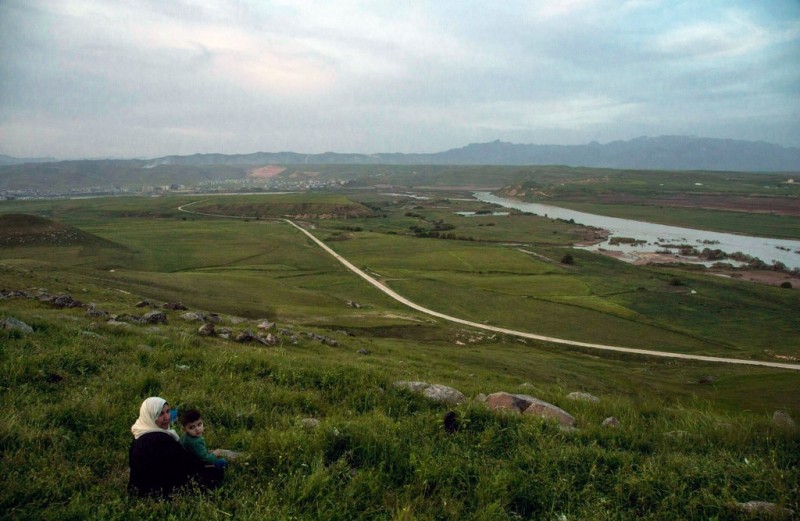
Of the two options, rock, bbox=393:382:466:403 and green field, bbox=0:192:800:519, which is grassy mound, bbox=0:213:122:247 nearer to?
green field, bbox=0:192:800:519

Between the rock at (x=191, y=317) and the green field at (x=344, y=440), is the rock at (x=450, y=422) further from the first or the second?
the rock at (x=191, y=317)

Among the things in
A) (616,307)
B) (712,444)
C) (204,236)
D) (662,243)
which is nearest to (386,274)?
(616,307)

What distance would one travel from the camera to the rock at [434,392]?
11466 mm

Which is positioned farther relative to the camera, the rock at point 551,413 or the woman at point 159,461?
the rock at point 551,413

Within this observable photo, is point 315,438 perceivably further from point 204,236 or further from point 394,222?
point 394,222

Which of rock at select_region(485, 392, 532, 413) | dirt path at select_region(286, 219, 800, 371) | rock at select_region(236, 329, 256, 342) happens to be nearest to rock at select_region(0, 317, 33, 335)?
rock at select_region(236, 329, 256, 342)

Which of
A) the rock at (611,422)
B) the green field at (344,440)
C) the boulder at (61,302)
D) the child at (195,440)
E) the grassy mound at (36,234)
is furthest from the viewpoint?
the grassy mound at (36,234)

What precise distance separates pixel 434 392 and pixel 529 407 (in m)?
2.54

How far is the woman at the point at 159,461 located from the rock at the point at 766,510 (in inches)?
325

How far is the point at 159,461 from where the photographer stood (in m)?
6.56

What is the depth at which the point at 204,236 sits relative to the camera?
119438 mm

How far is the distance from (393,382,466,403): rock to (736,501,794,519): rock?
238 inches

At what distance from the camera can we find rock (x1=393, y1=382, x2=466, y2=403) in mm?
11466

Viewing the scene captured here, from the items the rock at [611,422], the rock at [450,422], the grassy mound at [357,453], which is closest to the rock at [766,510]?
the grassy mound at [357,453]
